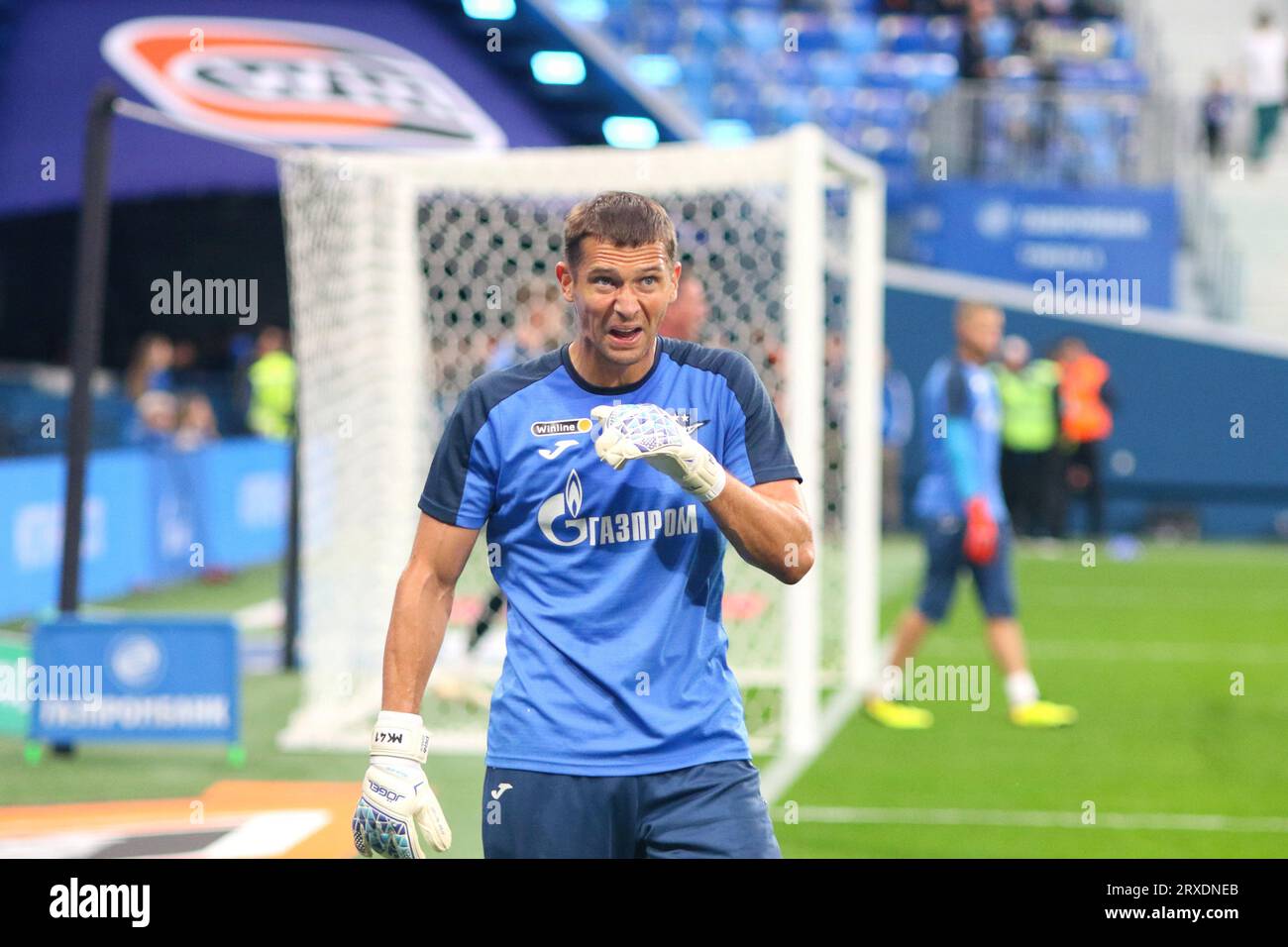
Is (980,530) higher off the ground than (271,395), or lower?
lower

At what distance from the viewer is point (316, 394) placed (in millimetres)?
9352

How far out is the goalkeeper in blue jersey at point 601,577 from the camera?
3812 millimetres

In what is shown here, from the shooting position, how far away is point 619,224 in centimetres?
378

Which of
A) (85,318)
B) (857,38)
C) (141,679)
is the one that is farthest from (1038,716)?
(857,38)

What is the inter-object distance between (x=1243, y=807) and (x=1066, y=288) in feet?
52.6

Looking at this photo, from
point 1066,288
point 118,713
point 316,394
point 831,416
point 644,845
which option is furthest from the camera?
point 1066,288

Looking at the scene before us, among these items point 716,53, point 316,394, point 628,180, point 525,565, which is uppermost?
point 716,53

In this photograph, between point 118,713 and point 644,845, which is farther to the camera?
point 118,713

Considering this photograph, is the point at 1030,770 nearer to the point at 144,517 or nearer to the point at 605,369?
the point at 605,369

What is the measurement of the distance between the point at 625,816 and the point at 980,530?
603cm

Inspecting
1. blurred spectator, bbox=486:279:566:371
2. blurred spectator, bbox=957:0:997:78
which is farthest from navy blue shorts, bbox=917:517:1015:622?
blurred spectator, bbox=957:0:997:78

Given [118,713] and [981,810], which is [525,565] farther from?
[118,713]
